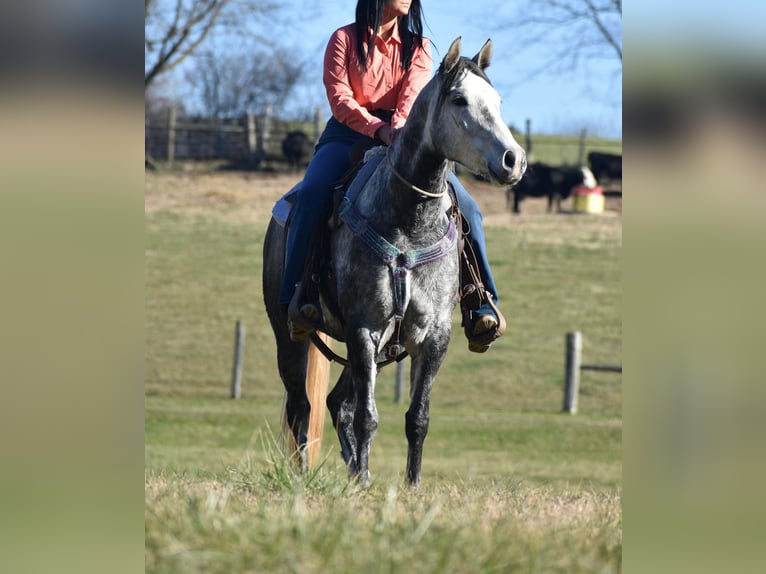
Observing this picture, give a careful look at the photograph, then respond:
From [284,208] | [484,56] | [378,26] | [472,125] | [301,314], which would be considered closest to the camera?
[472,125]

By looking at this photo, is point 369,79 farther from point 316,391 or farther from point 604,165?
point 604,165

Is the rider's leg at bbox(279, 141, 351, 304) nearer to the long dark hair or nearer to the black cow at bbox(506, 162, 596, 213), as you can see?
the long dark hair

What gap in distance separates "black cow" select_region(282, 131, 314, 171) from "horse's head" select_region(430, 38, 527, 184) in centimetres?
3058

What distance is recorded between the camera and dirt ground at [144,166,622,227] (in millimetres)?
31062

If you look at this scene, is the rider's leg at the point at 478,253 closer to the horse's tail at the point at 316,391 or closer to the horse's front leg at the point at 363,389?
the horse's front leg at the point at 363,389

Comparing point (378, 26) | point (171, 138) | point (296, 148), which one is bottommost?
point (378, 26)

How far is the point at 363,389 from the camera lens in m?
5.89

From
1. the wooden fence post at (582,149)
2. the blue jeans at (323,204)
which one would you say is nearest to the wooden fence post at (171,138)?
the wooden fence post at (582,149)

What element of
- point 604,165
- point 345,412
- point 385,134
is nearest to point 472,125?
point 385,134

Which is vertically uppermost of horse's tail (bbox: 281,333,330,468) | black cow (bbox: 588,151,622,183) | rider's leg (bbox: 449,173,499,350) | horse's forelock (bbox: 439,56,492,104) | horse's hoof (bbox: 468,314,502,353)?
black cow (bbox: 588,151,622,183)

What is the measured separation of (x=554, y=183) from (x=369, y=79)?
1062 inches

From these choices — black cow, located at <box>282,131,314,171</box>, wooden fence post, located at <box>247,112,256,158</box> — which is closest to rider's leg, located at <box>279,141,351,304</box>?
black cow, located at <box>282,131,314,171</box>
